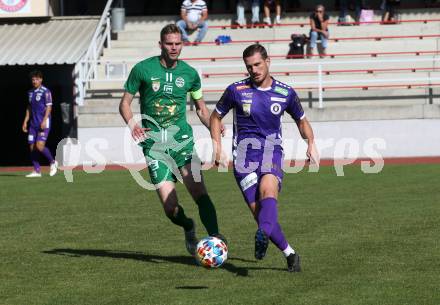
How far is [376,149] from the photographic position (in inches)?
1030

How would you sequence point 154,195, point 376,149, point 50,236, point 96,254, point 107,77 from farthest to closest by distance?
point 107,77 → point 376,149 → point 154,195 → point 50,236 → point 96,254

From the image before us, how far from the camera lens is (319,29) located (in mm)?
30516

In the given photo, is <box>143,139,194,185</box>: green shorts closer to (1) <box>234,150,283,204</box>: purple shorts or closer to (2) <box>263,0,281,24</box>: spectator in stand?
(1) <box>234,150,283,204</box>: purple shorts

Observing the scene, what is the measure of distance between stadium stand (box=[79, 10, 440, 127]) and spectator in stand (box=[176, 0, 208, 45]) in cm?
39

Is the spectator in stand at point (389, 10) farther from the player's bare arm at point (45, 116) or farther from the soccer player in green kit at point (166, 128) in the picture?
the soccer player in green kit at point (166, 128)

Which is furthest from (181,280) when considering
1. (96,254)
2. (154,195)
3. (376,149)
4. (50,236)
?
(376,149)

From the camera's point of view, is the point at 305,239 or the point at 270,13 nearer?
Answer: the point at 305,239

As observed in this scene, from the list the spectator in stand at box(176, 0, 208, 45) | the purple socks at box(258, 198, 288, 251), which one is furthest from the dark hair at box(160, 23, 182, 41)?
the spectator in stand at box(176, 0, 208, 45)

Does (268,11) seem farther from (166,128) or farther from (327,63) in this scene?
(166,128)

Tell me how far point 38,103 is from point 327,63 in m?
8.39

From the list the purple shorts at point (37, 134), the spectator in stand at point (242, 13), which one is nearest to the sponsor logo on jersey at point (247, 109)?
the purple shorts at point (37, 134)

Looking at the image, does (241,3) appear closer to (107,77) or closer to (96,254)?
(107,77)

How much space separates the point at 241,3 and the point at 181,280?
24.5 metres

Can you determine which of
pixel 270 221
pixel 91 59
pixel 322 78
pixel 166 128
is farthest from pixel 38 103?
pixel 270 221
